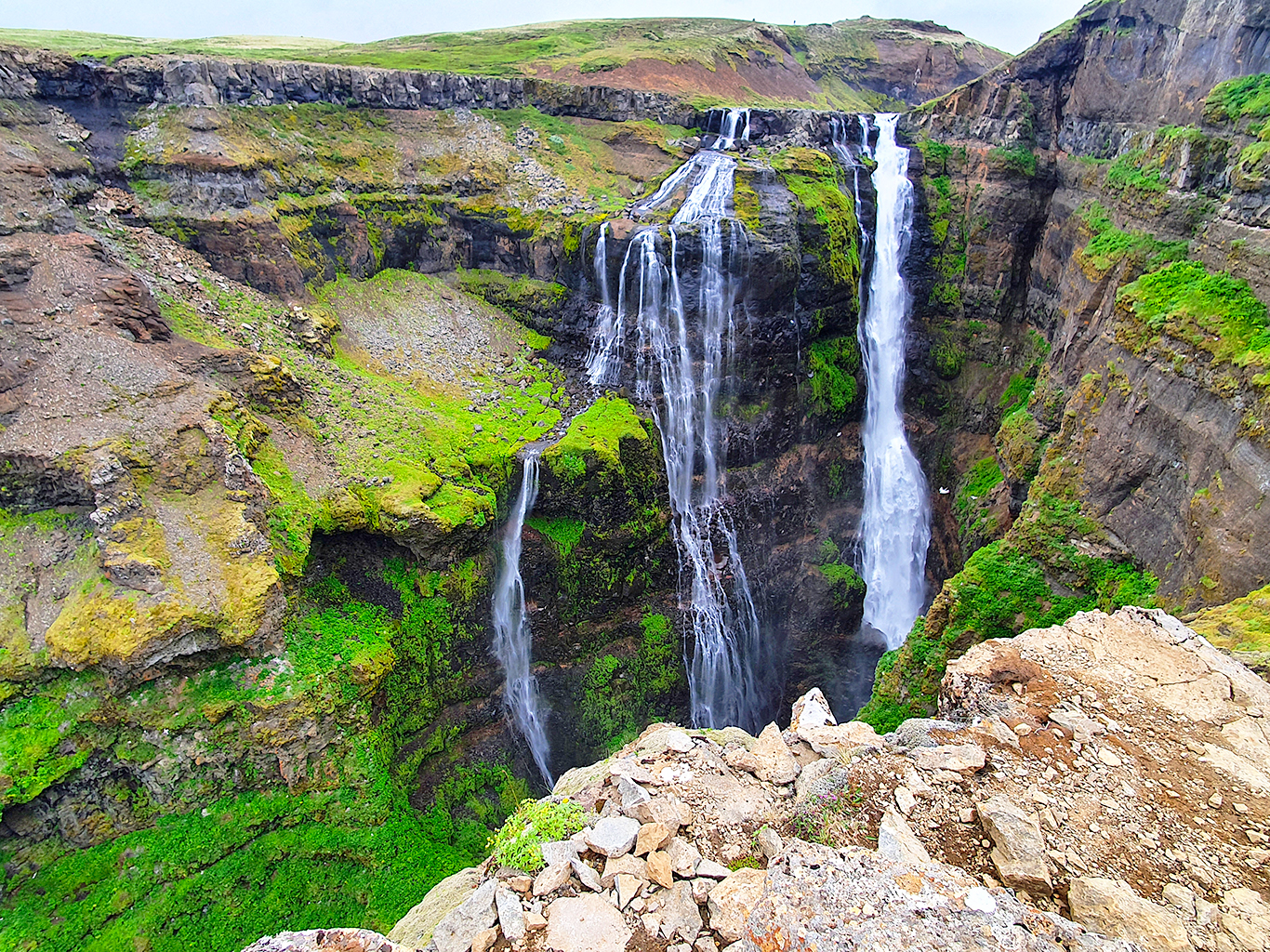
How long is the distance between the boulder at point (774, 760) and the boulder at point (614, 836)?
1.78m

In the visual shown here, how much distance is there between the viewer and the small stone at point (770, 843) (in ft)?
21.8

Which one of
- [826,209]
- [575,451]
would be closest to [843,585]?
[575,451]

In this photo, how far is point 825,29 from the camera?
51.7 metres

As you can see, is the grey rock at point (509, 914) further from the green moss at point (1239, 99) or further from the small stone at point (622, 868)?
the green moss at point (1239, 99)

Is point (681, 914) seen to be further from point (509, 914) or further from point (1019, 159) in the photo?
point (1019, 159)

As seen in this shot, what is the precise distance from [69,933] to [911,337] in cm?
3096

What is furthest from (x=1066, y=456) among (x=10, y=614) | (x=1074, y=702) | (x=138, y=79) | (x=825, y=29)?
(x=825, y=29)

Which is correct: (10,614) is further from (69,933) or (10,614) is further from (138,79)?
(138,79)

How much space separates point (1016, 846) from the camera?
5.84 metres

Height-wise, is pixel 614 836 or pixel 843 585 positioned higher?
pixel 614 836

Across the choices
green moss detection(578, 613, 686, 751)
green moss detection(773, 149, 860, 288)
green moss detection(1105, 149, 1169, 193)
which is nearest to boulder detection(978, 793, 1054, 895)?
green moss detection(578, 613, 686, 751)

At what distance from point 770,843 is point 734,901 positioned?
897 millimetres

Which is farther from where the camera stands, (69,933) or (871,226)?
(871,226)

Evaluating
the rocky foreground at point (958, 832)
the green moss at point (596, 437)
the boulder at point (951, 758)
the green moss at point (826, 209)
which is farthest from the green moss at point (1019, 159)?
the boulder at point (951, 758)
